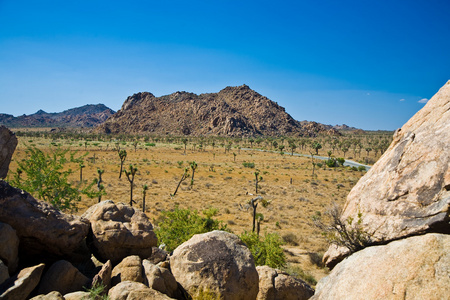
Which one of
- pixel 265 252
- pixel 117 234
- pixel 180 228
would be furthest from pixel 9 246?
pixel 265 252

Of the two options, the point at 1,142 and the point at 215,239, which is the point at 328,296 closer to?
the point at 215,239

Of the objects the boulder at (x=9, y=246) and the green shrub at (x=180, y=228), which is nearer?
the boulder at (x=9, y=246)

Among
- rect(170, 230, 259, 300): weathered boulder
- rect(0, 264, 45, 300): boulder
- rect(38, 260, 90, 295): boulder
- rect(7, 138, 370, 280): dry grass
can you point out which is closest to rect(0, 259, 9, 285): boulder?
rect(0, 264, 45, 300): boulder

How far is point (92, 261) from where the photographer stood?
836cm

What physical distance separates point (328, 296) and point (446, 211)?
3.08 meters

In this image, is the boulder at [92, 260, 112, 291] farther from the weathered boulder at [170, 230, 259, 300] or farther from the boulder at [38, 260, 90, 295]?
the weathered boulder at [170, 230, 259, 300]

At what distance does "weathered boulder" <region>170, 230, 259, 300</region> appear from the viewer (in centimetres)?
746

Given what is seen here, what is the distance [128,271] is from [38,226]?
109 inches

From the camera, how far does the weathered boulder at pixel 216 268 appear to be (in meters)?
7.46

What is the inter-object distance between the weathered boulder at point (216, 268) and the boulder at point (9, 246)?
13.3 ft

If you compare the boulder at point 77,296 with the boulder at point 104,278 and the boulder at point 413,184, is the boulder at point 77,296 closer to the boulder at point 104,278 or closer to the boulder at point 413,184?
the boulder at point 104,278

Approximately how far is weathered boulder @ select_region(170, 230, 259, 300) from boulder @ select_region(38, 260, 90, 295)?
2.56m

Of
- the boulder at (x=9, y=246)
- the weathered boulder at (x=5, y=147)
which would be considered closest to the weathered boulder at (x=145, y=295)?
the boulder at (x=9, y=246)

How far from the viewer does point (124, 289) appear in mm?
6164
